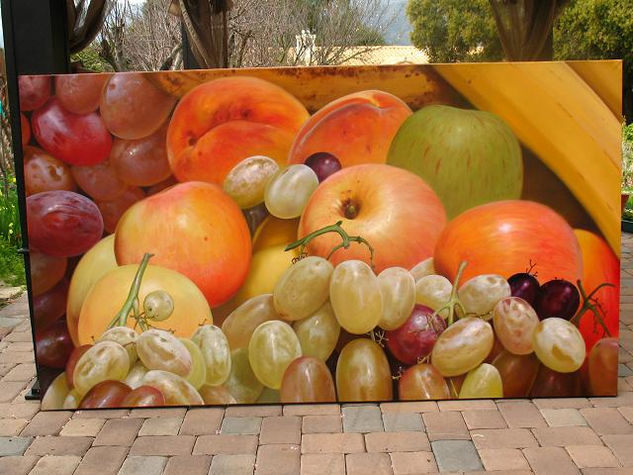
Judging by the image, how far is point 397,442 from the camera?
3182 mm

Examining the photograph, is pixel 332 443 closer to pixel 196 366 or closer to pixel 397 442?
pixel 397 442

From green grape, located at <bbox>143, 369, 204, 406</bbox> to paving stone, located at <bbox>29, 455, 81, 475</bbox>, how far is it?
1.61 feet

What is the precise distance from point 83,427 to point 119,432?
18cm

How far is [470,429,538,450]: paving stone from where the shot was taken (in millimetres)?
3131

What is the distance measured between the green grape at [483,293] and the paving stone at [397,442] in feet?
1.97

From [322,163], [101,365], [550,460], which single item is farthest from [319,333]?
[550,460]

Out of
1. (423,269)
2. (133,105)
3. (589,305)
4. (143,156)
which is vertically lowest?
(589,305)

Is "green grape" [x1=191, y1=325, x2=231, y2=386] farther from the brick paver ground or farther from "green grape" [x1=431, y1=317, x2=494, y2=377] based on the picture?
"green grape" [x1=431, y1=317, x2=494, y2=377]

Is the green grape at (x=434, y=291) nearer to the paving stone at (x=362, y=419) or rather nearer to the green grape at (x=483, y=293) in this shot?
the green grape at (x=483, y=293)

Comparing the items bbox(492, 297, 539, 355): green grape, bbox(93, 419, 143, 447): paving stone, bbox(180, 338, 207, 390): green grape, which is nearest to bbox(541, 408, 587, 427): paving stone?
bbox(492, 297, 539, 355): green grape

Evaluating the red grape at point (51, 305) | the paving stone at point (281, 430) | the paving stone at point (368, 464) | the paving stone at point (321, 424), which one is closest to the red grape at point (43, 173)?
the red grape at point (51, 305)

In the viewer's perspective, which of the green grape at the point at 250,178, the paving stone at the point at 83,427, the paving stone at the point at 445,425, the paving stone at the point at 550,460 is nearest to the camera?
the paving stone at the point at 550,460

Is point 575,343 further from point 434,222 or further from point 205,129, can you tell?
point 205,129

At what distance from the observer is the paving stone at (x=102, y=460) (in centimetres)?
300
